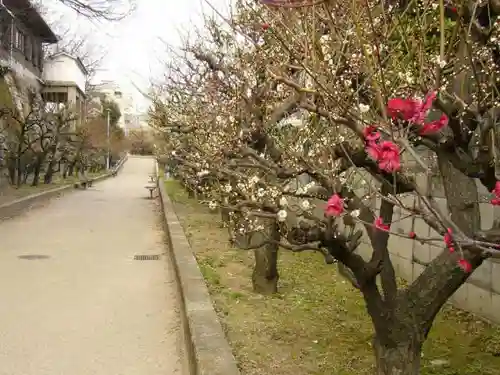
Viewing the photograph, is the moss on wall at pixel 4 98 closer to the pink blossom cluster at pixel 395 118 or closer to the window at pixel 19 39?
the window at pixel 19 39

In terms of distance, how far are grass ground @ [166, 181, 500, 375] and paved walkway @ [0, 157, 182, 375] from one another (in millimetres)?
708

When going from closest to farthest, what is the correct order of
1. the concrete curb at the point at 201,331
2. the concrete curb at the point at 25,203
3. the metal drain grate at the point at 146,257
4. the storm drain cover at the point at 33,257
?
the concrete curb at the point at 201,331, the storm drain cover at the point at 33,257, the metal drain grate at the point at 146,257, the concrete curb at the point at 25,203

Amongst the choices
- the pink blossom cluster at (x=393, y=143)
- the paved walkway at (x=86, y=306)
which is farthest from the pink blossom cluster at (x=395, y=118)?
the paved walkway at (x=86, y=306)

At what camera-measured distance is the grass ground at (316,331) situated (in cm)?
527

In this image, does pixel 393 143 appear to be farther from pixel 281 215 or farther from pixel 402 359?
pixel 402 359

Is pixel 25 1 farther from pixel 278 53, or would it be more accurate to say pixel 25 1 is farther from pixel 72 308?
pixel 278 53

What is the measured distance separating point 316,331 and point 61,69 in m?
44.7

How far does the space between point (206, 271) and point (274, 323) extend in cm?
294

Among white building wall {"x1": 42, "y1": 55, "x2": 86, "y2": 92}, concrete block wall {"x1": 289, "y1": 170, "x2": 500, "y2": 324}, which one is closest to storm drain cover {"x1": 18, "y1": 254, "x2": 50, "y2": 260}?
concrete block wall {"x1": 289, "y1": 170, "x2": 500, "y2": 324}

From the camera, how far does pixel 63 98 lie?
155ft

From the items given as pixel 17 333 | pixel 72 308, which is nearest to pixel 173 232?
pixel 72 308

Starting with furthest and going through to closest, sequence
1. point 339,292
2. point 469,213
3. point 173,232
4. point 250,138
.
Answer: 1. point 173,232
2. point 339,292
3. point 250,138
4. point 469,213

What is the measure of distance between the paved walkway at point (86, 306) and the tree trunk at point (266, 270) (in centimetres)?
109

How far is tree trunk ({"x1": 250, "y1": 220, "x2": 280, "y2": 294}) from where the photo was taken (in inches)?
300
